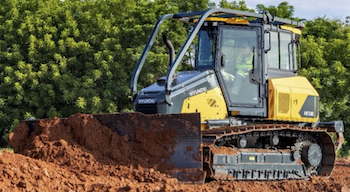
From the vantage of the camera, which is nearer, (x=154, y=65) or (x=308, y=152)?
(x=308, y=152)

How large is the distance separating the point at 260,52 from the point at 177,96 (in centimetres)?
215

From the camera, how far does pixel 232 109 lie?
11641 millimetres

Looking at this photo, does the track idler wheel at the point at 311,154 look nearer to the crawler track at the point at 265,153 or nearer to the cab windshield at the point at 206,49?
the crawler track at the point at 265,153

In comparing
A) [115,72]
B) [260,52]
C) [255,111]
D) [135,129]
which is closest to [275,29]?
[260,52]

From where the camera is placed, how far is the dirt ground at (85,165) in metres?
8.72

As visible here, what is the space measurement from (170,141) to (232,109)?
78.3 inches

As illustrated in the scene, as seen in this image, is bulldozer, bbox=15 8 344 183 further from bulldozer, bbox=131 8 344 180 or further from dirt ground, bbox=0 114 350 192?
dirt ground, bbox=0 114 350 192

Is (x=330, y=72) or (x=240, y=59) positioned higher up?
(x=240, y=59)

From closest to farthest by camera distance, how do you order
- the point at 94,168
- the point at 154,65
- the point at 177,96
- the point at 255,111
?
1. the point at 94,168
2. the point at 177,96
3. the point at 255,111
4. the point at 154,65

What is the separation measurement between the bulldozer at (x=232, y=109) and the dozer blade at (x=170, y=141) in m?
0.02

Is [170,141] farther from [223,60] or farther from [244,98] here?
[244,98]

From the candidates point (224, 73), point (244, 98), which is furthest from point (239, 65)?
point (244, 98)

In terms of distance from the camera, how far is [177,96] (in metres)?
11.1

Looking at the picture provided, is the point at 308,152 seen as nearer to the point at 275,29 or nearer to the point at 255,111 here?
the point at 255,111
